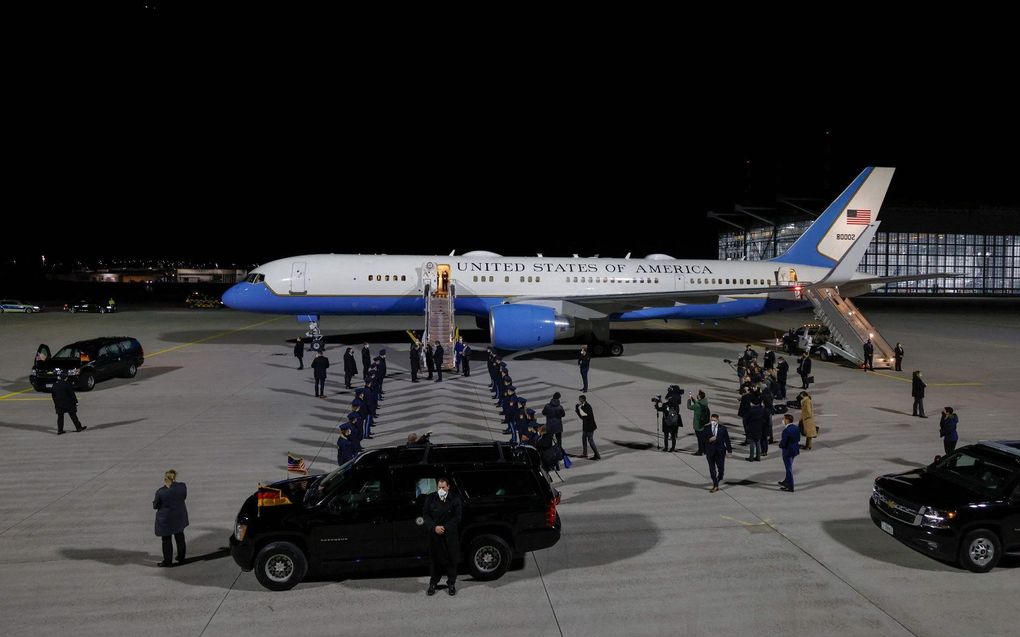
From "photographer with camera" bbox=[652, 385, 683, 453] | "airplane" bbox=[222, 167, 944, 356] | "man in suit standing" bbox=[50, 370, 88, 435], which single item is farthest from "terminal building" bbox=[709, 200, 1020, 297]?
"man in suit standing" bbox=[50, 370, 88, 435]

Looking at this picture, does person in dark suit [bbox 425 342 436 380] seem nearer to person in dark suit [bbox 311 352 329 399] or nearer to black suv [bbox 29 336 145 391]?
person in dark suit [bbox 311 352 329 399]

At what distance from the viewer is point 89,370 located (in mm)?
21562

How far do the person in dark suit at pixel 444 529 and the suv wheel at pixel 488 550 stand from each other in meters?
0.40

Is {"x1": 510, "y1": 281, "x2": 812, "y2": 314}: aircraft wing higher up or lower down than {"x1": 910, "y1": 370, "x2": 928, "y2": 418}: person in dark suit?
higher up

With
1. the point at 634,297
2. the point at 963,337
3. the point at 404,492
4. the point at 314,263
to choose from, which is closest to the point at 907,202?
the point at 963,337

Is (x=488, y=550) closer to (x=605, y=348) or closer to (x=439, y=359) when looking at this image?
(x=439, y=359)

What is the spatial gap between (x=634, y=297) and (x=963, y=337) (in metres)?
24.0

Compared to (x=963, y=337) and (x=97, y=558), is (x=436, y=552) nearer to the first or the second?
(x=97, y=558)

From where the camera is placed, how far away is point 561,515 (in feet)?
35.8

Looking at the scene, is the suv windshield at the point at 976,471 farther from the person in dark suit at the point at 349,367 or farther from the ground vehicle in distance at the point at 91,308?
the ground vehicle in distance at the point at 91,308

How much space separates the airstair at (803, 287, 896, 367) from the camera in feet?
91.2

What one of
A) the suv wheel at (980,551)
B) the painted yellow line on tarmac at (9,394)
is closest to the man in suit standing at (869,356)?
the suv wheel at (980,551)

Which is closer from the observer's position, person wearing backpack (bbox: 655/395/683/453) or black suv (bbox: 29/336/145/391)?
person wearing backpack (bbox: 655/395/683/453)

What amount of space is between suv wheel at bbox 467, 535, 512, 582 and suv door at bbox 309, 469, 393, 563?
43.6 inches
